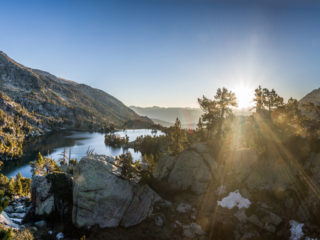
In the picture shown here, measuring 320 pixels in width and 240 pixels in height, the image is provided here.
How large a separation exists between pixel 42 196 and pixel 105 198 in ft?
42.7

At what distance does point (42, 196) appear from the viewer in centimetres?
3222

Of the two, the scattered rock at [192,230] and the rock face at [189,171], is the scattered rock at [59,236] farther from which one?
the rock face at [189,171]

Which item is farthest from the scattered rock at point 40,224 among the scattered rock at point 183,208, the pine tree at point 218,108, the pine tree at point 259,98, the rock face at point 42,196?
the pine tree at point 259,98

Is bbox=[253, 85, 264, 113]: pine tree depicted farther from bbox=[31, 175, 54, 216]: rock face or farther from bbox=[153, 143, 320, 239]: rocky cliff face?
bbox=[31, 175, 54, 216]: rock face

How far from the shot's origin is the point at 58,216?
30.8 m

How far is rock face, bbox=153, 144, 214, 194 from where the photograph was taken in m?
35.4

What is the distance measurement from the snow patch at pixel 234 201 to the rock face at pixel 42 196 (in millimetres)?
28116

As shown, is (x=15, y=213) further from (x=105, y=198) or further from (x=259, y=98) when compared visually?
(x=259, y=98)

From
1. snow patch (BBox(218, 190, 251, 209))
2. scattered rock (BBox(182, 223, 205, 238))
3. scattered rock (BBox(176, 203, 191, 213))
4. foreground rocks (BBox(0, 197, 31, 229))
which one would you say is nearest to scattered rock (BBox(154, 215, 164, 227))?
scattered rock (BBox(182, 223, 205, 238))

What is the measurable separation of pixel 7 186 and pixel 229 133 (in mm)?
72153

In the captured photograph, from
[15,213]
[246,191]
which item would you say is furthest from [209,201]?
[15,213]

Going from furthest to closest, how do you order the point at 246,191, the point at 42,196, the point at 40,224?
the point at 42,196
the point at 246,191
the point at 40,224

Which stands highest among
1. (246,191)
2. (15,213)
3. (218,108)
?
(218,108)

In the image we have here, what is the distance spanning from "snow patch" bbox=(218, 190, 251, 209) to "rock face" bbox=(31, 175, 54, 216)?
28.1m
